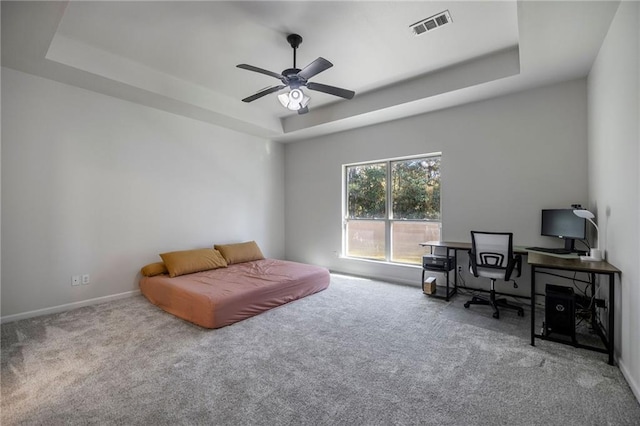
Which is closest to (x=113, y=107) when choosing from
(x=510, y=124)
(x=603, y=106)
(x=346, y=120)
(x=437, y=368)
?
(x=346, y=120)

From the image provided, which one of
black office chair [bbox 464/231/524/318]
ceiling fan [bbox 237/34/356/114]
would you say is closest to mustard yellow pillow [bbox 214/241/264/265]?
ceiling fan [bbox 237/34/356/114]

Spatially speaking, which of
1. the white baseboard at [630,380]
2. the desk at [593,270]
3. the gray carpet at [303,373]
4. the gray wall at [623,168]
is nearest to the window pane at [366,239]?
the gray carpet at [303,373]

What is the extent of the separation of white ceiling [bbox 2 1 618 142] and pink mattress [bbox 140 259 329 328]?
252 centimetres

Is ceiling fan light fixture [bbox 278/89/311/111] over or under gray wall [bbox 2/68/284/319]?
over

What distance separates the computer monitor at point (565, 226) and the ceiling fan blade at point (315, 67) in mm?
3119

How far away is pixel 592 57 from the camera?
2.92 meters

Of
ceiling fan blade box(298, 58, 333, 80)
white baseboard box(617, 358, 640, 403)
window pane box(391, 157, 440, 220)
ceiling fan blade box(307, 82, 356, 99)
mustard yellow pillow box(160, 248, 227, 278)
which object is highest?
ceiling fan blade box(298, 58, 333, 80)

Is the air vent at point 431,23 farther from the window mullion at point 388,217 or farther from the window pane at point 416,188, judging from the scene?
the window mullion at point 388,217

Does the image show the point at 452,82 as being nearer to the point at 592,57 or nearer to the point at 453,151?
the point at 453,151

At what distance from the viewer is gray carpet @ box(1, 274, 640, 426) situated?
5.71 ft

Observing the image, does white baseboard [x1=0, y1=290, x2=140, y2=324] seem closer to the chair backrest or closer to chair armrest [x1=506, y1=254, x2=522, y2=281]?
the chair backrest

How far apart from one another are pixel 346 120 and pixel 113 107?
3.43 metres

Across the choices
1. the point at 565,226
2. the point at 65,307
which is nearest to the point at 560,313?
the point at 565,226

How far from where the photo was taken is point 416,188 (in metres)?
4.78
